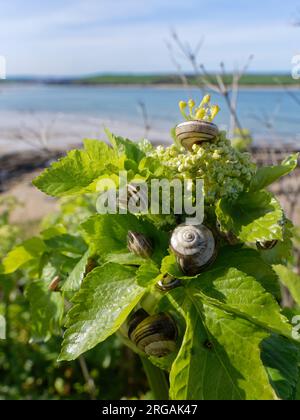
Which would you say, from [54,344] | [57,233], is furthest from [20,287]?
[57,233]

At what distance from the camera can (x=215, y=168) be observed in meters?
0.87

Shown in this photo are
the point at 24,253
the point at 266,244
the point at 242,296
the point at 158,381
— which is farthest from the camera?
the point at 24,253

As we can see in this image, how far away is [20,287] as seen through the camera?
133 inches

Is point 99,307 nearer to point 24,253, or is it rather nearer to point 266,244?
point 266,244

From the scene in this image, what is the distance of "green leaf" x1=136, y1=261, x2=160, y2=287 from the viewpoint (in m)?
0.87

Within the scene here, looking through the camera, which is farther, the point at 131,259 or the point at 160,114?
the point at 160,114

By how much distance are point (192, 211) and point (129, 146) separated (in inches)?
8.2

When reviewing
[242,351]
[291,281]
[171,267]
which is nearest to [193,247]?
[171,267]

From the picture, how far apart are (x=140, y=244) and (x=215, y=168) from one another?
0.18 metres

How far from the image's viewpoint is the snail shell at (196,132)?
0.90m

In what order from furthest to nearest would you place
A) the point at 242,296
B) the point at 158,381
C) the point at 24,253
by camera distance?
the point at 24,253, the point at 158,381, the point at 242,296
